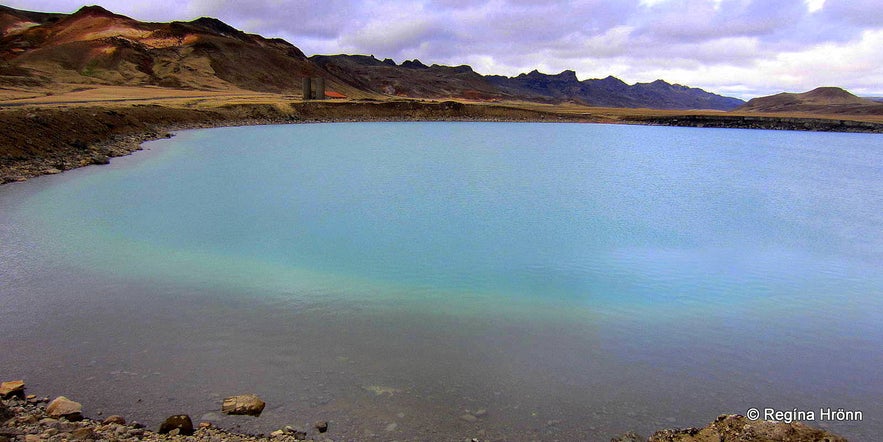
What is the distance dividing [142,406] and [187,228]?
7240mm

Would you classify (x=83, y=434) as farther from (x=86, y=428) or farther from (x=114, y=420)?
(x=114, y=420)

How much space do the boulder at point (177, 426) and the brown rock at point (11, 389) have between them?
1.47 metres

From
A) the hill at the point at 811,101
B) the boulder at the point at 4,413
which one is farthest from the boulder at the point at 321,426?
the hill at the point at 811,101

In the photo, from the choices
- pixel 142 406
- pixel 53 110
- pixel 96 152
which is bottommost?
pixel 142 406

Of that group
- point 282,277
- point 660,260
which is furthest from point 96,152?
point 660,260

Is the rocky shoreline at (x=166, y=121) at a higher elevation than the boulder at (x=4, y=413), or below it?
higher

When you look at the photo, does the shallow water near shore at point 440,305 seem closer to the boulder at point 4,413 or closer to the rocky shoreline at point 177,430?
the rocky shoreline at point 177,430

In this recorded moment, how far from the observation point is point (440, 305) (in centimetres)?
715

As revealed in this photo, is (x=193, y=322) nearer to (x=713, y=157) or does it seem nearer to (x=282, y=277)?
(x=282, y=277)

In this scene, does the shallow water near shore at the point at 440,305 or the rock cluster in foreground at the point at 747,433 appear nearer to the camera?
the rock cluster in foreground at the point at 747,433

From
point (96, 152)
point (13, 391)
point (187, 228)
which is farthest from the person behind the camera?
point (96, 152)

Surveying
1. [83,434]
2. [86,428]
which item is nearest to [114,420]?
[86,428]

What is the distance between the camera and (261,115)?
142ft

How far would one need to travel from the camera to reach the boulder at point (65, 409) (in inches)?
167
